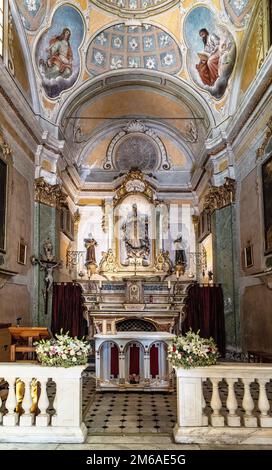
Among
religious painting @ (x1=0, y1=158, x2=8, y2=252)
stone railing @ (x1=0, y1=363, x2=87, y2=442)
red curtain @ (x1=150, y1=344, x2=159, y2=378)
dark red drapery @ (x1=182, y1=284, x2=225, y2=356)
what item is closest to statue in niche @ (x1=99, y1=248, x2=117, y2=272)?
dark red drapery @ (x1=182, y1=284, x2=225, y2=356)

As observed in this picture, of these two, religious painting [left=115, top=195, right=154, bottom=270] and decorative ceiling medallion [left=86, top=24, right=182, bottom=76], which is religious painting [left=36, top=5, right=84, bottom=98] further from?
religious painting [left=115, top=195, right=154, bottom=270]

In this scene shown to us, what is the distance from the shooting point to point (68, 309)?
13.9m

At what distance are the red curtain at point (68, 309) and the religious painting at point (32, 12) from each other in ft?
25.2

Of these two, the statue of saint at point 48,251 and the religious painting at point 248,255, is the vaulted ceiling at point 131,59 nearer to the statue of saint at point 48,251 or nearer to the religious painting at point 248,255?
the statue of saint at point 48,251

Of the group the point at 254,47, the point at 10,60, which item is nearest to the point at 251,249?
the point at 254,47

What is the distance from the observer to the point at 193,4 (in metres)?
13.4

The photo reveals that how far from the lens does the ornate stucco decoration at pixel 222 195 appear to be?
13812mm

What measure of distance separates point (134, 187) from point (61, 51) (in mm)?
6692

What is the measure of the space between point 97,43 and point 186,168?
7.28 metres

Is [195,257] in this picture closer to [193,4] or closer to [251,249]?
[251,249]

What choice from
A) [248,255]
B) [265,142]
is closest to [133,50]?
[265,142]

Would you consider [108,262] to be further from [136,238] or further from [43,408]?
[43,408]

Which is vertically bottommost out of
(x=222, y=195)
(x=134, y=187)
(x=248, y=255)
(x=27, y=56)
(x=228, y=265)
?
(x=228, y=265)

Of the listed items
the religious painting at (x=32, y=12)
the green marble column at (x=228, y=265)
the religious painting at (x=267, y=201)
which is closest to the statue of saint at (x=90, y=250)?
the green marble column at (x=228, y=265)
